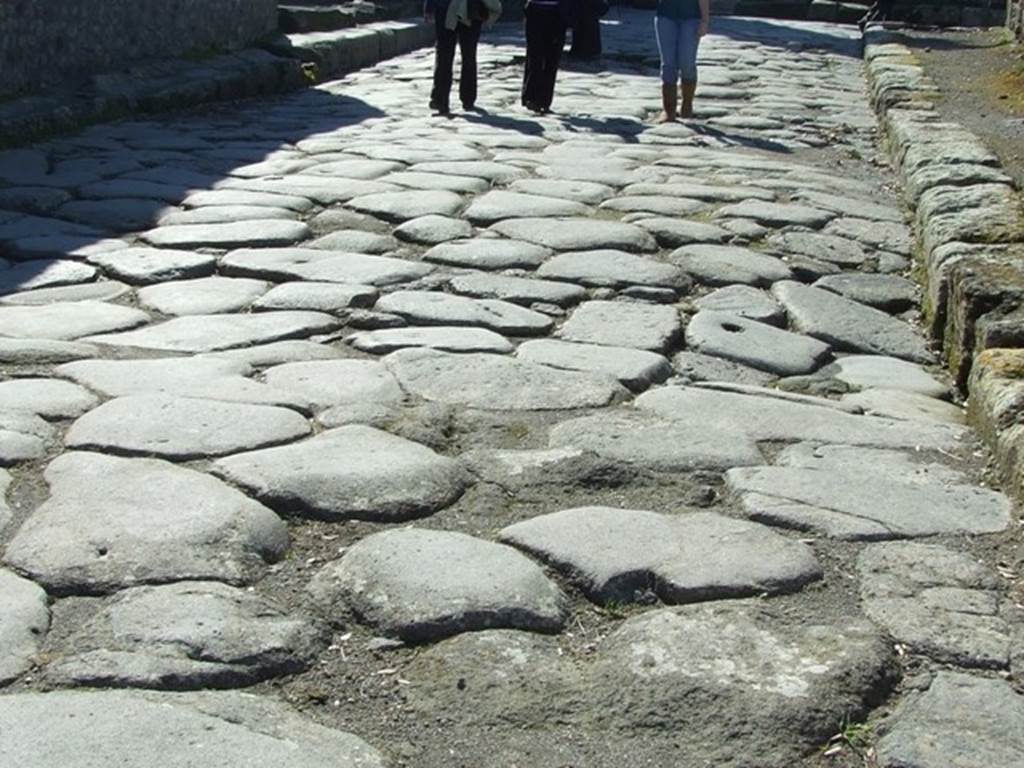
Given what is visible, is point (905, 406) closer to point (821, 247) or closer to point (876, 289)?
point (876, 289)

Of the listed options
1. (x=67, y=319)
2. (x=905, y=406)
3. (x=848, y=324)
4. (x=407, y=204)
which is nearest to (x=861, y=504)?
(x=905, y=406)

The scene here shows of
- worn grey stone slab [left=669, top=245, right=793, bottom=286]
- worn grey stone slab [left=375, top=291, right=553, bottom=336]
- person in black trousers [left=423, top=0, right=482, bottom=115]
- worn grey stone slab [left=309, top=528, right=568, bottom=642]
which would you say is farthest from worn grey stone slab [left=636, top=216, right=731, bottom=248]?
person in black trousers [left=423, top=0, right=482, bottom=115]

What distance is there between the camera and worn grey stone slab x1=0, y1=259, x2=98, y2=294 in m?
4.76

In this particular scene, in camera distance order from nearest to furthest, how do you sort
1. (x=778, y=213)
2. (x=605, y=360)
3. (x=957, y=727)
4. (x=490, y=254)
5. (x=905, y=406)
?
(x=957, y=727) → (x=905, y=406) → (x=605, y=360) → (x=490, y=254) → (x=778, y=213)

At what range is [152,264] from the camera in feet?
16.6

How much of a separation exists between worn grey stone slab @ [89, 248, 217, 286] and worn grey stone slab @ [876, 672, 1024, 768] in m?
3.21

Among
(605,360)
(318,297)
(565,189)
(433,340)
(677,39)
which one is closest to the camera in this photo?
(605,360)

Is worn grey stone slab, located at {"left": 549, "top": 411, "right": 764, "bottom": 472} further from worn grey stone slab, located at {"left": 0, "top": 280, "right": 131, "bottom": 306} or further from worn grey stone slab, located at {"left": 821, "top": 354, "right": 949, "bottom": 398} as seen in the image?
worn grey stone slab, located at {"left": 0, "top": 280, "right": 131, "bottom": 306}

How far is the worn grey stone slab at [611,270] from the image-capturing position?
4.96 meters

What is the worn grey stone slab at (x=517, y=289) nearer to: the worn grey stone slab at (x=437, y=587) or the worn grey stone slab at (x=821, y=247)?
the worn grey stone slab at (x=821, y=247)

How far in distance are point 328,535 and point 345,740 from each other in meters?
0.73

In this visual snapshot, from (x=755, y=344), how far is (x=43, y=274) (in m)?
2.19

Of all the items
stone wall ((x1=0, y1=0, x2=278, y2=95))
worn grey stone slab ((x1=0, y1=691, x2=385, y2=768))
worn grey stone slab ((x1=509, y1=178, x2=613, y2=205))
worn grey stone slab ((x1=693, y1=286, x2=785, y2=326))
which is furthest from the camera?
stone wall ((x1=0, y1=0, x2=278, y2=95))

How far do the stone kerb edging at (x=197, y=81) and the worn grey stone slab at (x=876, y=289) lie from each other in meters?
4.19
